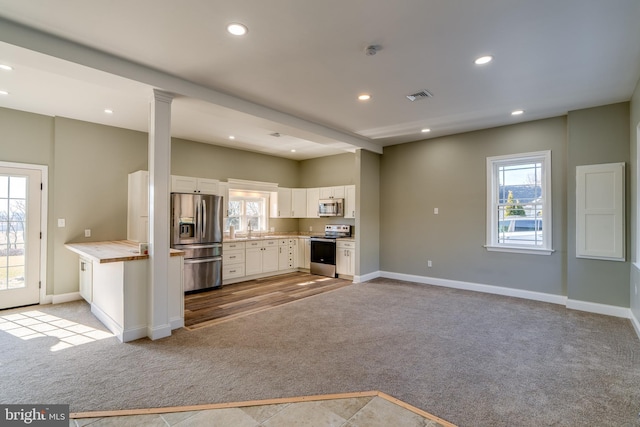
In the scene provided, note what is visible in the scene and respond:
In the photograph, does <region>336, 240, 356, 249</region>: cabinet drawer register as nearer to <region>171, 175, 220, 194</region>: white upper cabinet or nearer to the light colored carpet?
the light colored carpet

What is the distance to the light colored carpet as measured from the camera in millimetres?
2240

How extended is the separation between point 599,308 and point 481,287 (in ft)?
5.08

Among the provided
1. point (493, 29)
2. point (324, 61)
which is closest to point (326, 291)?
point (324, 61)

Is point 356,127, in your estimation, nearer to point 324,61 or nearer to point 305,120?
point 305,120

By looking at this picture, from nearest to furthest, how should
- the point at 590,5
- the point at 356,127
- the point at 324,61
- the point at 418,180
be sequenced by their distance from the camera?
the point at 590,5, the point at 324,61, the point at 356,127, the point at 418,180

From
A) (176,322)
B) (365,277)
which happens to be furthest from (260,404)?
(365,277)

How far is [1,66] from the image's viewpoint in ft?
10.3

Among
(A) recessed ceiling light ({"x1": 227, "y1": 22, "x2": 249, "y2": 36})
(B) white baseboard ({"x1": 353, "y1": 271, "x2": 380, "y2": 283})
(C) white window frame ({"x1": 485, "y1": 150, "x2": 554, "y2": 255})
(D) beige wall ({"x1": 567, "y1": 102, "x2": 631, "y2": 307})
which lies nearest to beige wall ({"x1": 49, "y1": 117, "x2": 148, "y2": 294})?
(A) recessed ceiling light ({"x1": 227, "y1": 22, "x2": 249, "y2": 36})

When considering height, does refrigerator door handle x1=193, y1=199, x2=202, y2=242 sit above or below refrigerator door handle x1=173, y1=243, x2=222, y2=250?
above

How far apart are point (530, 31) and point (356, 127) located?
9.82 ft

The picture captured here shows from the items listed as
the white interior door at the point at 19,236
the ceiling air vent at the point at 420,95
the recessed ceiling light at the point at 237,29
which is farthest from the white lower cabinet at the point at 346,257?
the white interior door at the point at 19,236

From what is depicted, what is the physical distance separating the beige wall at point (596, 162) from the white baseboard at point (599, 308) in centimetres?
5

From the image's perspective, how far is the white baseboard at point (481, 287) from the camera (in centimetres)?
474

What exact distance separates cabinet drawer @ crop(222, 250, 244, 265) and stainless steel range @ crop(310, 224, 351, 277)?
5.41 ft
